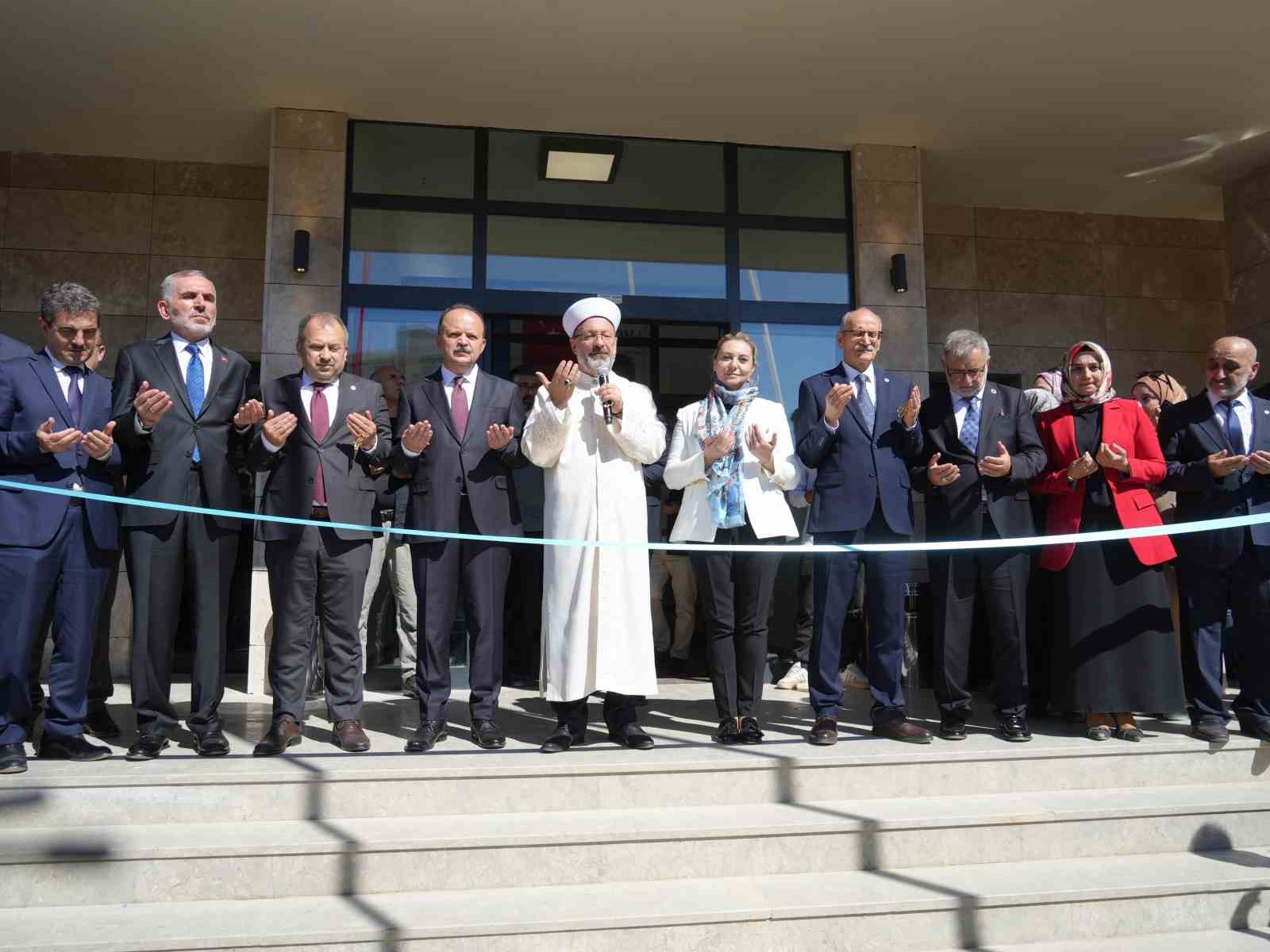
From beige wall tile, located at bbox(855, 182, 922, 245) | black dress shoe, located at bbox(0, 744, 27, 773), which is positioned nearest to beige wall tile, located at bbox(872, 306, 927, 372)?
beige wall tile, located at bbox(855, 182, 922, 245)

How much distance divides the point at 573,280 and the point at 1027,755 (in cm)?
443

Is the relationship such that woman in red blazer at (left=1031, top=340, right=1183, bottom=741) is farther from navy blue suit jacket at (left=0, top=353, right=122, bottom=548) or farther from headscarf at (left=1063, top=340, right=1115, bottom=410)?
navy blue suit jacket at (left=0, top=353, right=122, bottom=548)

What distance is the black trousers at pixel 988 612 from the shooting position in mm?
4371

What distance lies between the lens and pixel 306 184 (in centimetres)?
671

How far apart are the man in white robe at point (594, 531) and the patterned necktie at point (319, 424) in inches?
30.7

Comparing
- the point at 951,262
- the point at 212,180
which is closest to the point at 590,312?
the point at 212,180

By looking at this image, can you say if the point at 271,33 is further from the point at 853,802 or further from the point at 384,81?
the point at 853,802

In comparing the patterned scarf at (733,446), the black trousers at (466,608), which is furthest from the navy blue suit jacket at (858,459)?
the black trousers at (466,608)

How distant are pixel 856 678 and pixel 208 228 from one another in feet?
18.0

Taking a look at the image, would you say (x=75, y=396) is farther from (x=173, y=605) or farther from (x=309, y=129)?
(x=309, y=129)

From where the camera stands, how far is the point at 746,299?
731 cm

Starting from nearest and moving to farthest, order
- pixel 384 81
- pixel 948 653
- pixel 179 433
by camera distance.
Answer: pixel 179 433 → pixel 948 653 → pixel 384 81

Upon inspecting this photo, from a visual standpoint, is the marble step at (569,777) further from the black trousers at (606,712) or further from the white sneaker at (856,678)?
the white sneaker at (856,678)

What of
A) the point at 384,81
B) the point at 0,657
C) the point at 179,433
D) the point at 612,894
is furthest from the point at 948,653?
the point at 384,81
